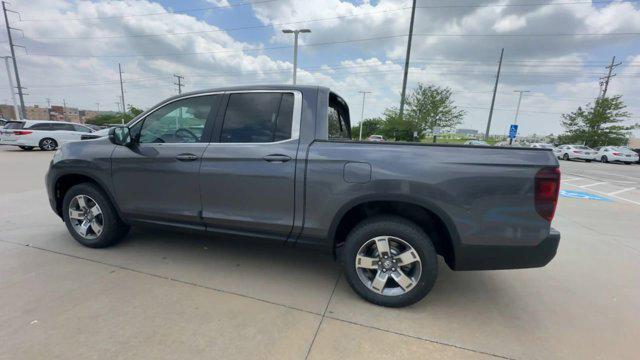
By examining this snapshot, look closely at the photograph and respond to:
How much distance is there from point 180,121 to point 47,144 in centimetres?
1759

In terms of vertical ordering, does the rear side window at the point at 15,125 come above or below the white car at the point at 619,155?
above

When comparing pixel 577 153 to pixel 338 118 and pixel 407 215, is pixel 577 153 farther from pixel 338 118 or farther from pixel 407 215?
pixel 407 215

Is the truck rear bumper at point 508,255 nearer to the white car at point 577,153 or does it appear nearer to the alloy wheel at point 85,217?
the alloy wheel at point 85,217

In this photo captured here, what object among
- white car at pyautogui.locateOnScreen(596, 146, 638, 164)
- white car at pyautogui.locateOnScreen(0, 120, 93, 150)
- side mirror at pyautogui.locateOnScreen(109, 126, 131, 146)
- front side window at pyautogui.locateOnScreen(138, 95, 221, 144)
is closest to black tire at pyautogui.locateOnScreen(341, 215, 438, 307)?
front side window at pyautogui.locateOnScreen(138, 95, 221, 144)

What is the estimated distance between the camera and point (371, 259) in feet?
8.97

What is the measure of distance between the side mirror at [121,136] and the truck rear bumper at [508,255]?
11.1ft

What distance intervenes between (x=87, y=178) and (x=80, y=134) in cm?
1675

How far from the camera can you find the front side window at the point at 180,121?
Answer: 127 inches

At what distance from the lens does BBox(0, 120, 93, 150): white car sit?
1534cm

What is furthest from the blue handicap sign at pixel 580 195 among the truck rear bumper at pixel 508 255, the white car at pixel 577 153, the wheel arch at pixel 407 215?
the white car at pixel 577 153

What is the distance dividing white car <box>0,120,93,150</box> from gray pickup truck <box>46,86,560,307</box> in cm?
1605

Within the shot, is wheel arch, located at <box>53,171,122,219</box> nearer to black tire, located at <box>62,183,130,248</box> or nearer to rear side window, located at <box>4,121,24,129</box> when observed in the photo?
black tire, located at <box>62,183,130,248</box>

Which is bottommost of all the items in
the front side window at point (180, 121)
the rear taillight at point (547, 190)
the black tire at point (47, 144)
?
the black tire at point (47, 144)

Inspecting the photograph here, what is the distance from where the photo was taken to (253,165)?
114 inches
